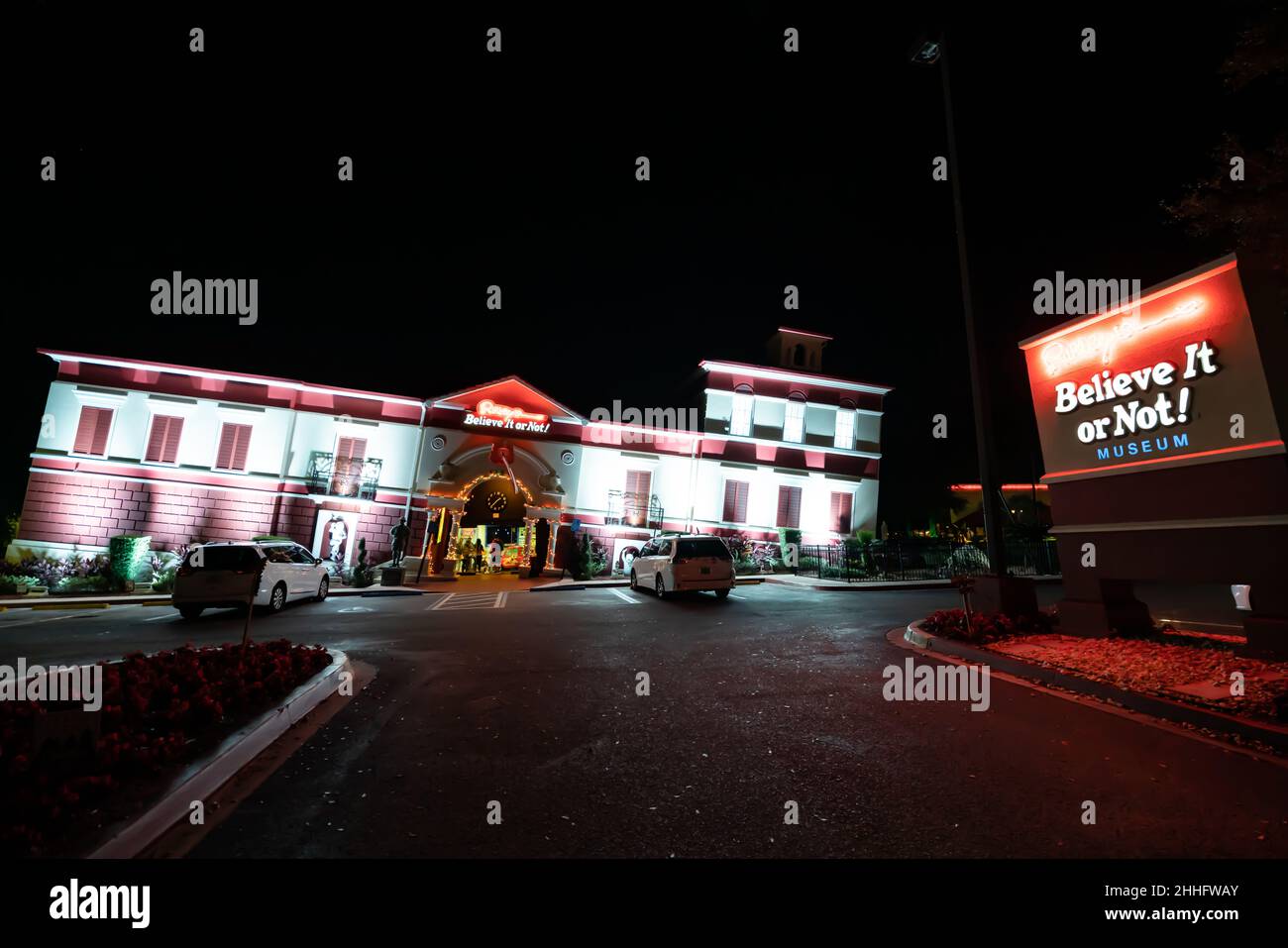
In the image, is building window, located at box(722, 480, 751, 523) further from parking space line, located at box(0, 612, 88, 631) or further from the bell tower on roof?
parking space line, located at box(0, 612, 88, 631)

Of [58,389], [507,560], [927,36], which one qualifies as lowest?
[507,560]

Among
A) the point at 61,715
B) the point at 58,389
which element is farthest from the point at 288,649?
the point at 58,389

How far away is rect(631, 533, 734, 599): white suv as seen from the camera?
1418 centimetres

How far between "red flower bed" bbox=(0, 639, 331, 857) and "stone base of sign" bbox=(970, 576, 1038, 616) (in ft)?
33.2

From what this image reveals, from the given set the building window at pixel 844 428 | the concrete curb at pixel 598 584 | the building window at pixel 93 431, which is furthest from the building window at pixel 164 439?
the building window at pixel 844 428

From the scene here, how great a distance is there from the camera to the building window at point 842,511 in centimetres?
2666

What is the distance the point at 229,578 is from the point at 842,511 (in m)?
24.0

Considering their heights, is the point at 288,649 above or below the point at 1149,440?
below

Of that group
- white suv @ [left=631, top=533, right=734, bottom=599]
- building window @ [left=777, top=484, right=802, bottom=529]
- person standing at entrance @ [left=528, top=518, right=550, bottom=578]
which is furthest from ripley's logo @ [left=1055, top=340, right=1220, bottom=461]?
person standing at entrance @ [left=528, top=518, right=550, bottom=578]

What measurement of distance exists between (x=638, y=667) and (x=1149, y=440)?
7.94 metres

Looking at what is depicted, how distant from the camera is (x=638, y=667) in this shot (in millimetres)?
7016

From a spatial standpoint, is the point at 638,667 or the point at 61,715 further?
the point at 638,667
